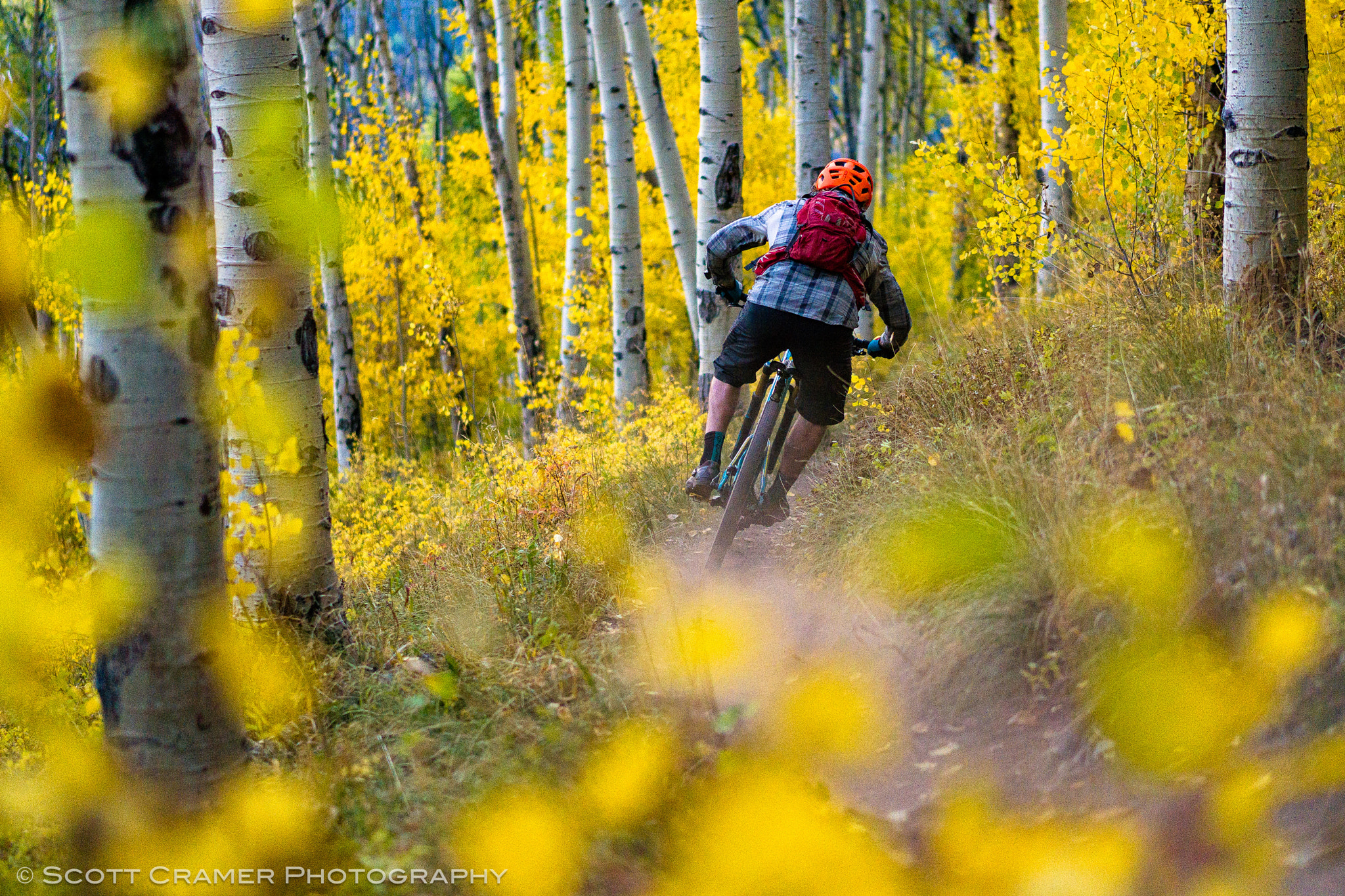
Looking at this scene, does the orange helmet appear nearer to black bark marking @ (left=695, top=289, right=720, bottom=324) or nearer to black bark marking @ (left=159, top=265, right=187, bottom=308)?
black bark marking @ (left=695, top=289, right=720, bottom=324)

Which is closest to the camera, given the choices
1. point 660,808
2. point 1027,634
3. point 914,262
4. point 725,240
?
point 660,808

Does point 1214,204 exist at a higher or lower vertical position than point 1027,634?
higher

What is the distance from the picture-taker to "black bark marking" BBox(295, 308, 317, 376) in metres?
4.20

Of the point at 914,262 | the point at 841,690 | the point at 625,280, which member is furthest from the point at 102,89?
the point at 914,262

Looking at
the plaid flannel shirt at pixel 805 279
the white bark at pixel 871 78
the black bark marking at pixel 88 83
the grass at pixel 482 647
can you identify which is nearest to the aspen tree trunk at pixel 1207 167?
the plaid flannel shirt at pixel 805 279

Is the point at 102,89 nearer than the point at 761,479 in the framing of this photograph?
Yes

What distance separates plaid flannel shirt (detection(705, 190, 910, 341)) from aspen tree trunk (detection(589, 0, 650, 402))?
4172 millimetres

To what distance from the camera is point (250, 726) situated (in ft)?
11.6

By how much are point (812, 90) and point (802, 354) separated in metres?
4.07

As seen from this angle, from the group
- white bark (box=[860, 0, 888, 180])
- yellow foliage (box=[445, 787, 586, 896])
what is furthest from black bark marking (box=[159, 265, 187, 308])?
white bark (box=[860, 0, 888, 180])

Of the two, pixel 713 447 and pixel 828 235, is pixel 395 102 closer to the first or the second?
pixel 713 447

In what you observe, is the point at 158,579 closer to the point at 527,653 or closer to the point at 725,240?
the point at 527,653

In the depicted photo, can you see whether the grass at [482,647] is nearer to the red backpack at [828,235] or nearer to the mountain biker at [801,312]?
the mountain biker at [801,312]

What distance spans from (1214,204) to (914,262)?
41.3 ft
